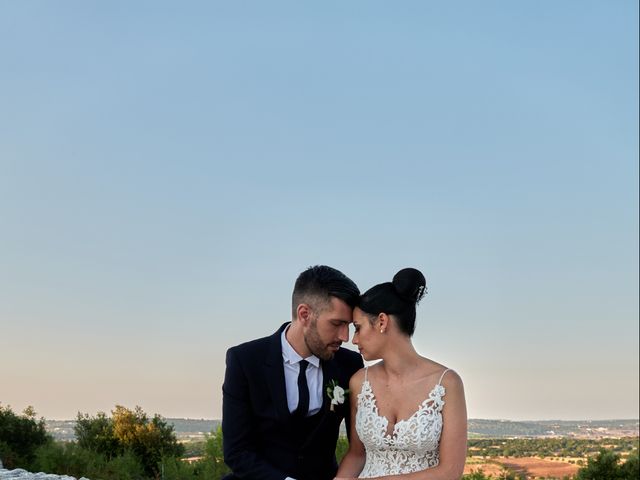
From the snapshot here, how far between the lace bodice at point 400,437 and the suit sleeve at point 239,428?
0.61m

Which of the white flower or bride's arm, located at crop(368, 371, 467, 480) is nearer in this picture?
bride's arm, located at crop(368, 371, 467, 480)

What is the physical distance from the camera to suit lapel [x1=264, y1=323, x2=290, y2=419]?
17.0 ft

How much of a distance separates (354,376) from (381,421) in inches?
15.6

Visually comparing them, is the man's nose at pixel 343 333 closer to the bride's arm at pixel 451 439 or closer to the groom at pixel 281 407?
the groom at pixel 281 407

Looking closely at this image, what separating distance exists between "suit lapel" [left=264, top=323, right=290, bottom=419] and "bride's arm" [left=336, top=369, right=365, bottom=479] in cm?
43

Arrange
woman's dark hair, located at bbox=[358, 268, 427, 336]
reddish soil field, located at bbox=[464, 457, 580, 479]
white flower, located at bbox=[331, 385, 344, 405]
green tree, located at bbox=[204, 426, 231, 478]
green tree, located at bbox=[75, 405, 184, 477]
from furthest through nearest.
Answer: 1. green tree, located at bbox=[75, 405, 184, 477]
2. green tree, located at bbox=[204, 426, 231, 478]
3. reddish soil field, located at bbox=[464, 457, 580, 479]
4. white flower, located at bbox=[331, 385, 344, 405]
5. woman's dark hair, located at bbox=[358, 268, 427, 336]

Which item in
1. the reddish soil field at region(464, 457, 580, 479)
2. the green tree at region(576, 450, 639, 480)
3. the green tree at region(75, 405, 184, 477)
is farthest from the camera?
the green tree at region(75, 405, 184, 477)

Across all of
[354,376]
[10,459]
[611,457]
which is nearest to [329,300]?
[354,376]

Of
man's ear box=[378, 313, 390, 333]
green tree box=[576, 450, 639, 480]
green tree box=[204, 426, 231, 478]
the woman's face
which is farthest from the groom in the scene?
green tree box=[576, 450, 639, 480]

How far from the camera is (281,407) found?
5.16m

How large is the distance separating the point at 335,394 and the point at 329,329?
17.8 inches

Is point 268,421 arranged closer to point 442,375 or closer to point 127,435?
point 442,375

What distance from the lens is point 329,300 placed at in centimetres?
487

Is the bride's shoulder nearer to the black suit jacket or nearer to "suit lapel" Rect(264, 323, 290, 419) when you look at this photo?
the black suit jacket
